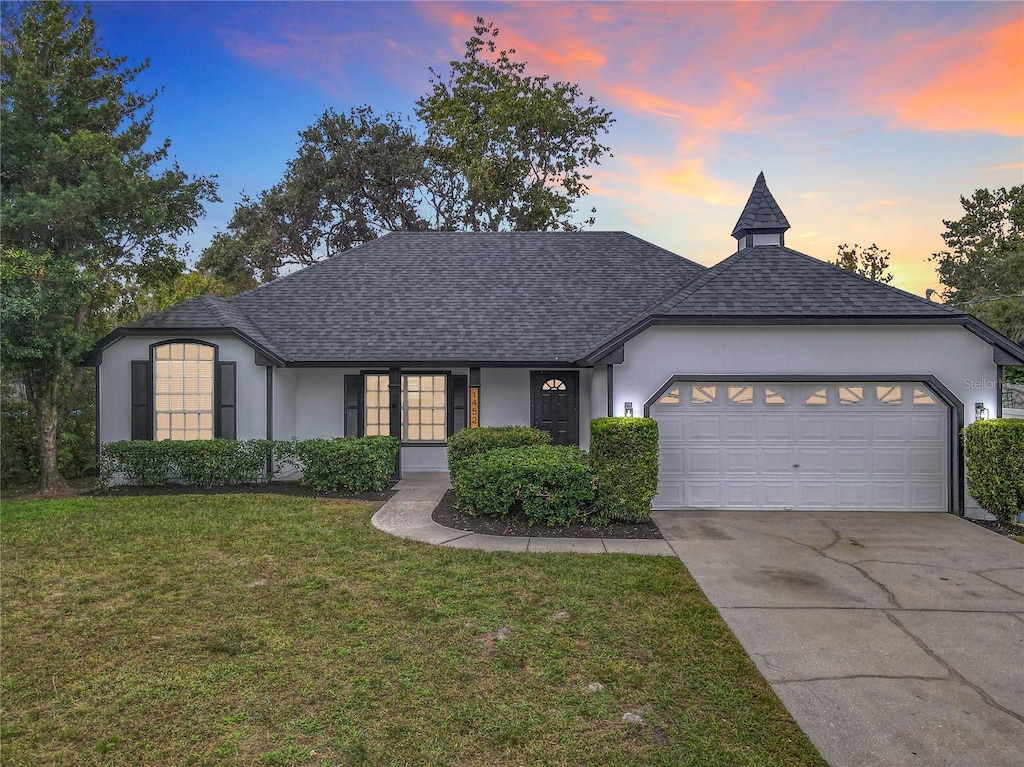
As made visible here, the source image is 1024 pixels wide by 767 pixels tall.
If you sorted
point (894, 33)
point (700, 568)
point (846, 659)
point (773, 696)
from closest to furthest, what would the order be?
point (773, 696) → point (846, 659) → point (700, 568) → point (894, 33)

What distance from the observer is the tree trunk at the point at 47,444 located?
10320 millimetres

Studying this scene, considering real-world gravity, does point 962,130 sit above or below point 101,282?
above

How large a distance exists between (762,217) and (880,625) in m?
8.43

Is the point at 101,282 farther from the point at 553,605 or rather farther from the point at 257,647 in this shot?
the point at 553,605

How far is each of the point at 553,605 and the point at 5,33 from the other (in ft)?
51.8

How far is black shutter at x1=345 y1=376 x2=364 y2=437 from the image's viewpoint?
12461mm

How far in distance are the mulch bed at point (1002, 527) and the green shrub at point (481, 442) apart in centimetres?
718

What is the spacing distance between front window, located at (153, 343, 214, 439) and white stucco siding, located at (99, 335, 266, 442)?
0.27 m

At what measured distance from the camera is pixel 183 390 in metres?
11.0

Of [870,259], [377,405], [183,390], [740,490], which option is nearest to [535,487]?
[740,490]

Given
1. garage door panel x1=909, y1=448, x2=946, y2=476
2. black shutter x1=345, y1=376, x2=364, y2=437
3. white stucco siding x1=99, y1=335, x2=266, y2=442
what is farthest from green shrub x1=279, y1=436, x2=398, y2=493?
garage door panel x1=909, y1=448, x2=946, y2=476

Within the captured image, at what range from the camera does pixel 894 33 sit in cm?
982

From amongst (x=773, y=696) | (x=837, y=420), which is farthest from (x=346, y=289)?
(x=773, y=696)

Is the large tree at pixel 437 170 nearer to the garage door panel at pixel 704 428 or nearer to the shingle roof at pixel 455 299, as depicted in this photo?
the shingle roof at pixel 455 299
